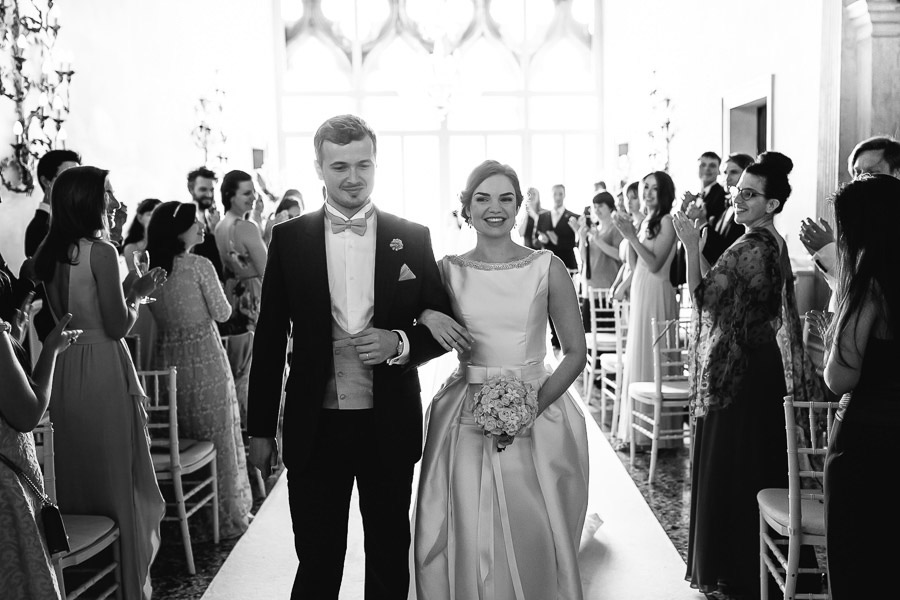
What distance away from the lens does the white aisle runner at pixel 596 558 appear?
12.2ft

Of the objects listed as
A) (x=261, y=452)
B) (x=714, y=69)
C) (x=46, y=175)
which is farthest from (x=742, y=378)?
(x=714, y=69)

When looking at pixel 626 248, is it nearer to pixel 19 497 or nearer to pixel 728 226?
pixel 728 226

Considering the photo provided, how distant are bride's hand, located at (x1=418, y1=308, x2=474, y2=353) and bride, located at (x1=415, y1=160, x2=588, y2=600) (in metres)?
0.23

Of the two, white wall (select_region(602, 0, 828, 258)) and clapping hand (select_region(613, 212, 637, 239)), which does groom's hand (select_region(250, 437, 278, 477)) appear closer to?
clapping hand (select_region(613, 212, 637, 239))

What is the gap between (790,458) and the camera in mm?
2773

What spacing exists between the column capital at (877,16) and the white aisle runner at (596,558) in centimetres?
299

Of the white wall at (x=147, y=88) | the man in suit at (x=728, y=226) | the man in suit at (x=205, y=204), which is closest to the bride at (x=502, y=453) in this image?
the man in suit at (x=728, y=226)

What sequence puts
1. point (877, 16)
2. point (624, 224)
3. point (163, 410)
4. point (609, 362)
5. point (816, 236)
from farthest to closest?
point (609, 362)
point (624, 224)
point (877, 16)
point (163, 410)
point (816, 236)

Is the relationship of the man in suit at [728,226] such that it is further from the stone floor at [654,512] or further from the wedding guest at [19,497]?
the wedding guest at [19,497]

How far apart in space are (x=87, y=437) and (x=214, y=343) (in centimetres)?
114

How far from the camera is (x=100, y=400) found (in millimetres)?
3369

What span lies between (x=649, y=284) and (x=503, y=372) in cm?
319

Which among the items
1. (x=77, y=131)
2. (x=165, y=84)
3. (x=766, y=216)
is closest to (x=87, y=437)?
(x=766, y=216)

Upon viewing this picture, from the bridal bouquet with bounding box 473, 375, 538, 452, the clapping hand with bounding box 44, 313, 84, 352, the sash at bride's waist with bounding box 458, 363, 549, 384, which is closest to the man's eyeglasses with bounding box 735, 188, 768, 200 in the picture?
the sash at bride's waist with bounding box 458, 363, 549, 384
